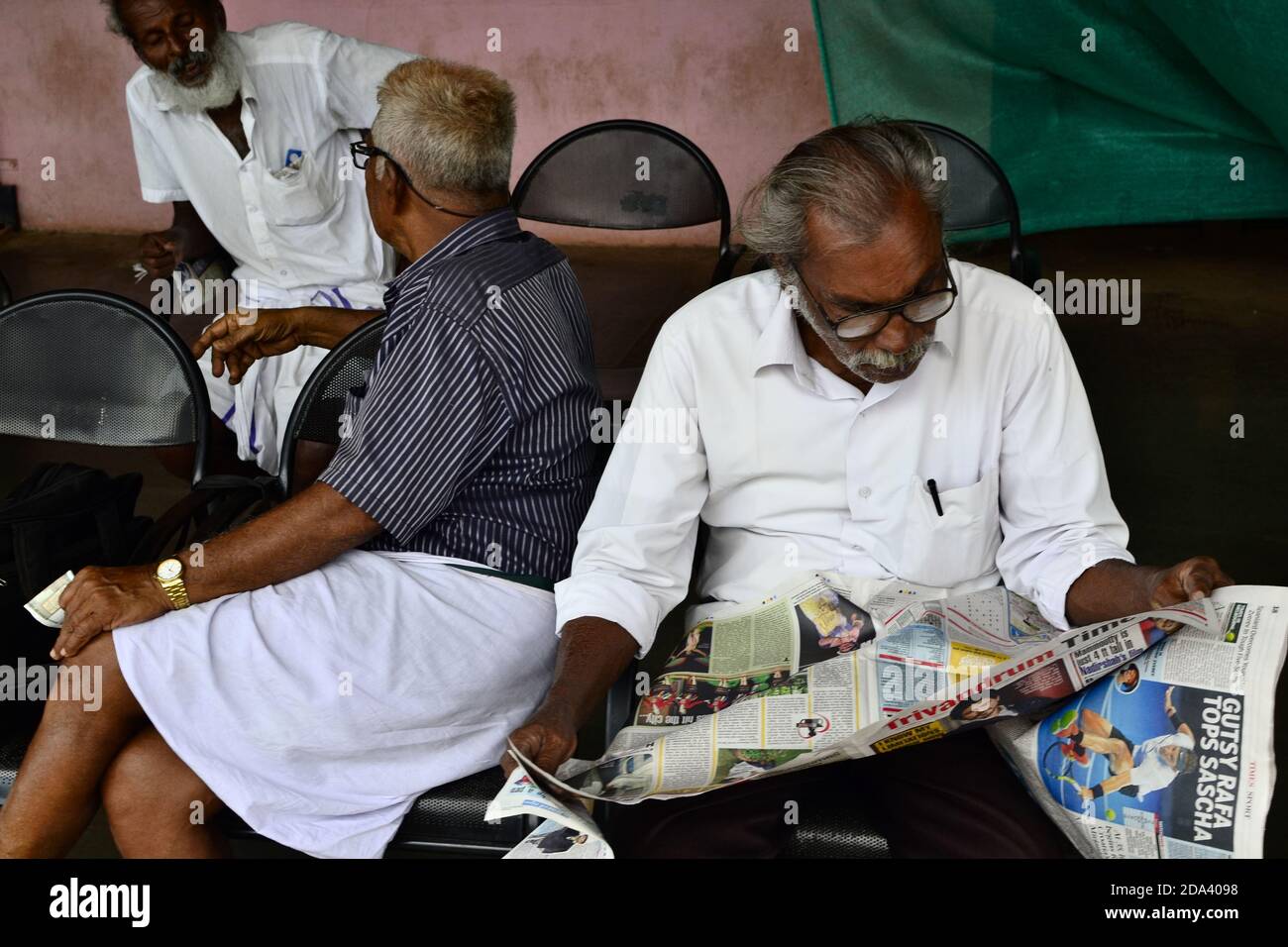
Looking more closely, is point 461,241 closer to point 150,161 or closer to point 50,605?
point 50,605

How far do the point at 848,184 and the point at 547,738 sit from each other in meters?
0.83

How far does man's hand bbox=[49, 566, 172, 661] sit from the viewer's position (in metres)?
1.82

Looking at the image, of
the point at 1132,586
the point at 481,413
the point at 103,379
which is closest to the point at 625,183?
the point at 103,379

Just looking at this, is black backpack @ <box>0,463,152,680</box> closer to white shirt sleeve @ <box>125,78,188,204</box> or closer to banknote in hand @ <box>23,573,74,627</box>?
banknote in hand @ <box>23,573,74,627</box>

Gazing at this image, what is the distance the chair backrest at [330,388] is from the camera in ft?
7.67

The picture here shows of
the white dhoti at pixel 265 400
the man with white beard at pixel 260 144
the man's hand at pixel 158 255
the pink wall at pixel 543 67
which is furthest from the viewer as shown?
the pink wall at pixel 543 67

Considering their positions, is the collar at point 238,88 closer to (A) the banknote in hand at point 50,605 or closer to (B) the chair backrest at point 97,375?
(B) the chair backrest at point 97,375

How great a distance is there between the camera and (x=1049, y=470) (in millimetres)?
1884

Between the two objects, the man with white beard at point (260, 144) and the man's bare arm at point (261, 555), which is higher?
the man with white beard at point (260, 144)

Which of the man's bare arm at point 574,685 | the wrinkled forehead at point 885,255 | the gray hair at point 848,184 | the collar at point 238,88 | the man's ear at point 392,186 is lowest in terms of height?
the man's bare arm at point 574,685

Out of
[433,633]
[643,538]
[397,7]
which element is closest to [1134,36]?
[643,538]

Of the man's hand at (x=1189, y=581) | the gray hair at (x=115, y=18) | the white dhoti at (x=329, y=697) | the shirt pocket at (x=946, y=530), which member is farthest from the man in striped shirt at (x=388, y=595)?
the gray hair at (x=115, y=18)

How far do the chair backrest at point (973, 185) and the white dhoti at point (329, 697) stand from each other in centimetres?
173

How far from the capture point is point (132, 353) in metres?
2.36
